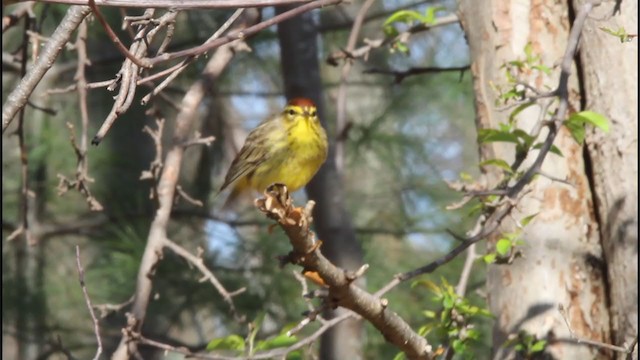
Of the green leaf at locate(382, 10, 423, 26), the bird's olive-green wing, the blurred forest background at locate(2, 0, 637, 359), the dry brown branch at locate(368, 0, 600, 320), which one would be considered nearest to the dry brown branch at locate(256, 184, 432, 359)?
the dry brown branch at locate(368, 0, 600, 320)

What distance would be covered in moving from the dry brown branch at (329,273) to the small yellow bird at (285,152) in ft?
5.40

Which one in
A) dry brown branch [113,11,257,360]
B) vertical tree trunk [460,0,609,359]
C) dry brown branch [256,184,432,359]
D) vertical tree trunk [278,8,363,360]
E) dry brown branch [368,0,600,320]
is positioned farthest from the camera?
vertical tree trunk [278,8,363,360]

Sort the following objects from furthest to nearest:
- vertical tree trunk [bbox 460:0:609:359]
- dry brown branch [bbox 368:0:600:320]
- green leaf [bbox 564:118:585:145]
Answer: vertical tree trunk [bbox 460:0:609:359] < green leaf [bbox 564:118:585:145] < dry brown branch [bbox 368:0:600:320]

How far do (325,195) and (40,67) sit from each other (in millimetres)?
3498

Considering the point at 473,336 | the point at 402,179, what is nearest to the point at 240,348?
the point at 473,336

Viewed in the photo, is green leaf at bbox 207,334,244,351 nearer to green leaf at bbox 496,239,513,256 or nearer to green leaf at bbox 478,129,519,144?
green leaf at bbox 496,239,513,256

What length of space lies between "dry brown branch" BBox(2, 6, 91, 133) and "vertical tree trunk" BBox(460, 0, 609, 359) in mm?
1615

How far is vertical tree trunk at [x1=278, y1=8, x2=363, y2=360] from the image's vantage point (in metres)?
5.68

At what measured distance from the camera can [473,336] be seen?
3.44m

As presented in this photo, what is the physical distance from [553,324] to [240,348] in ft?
3.18

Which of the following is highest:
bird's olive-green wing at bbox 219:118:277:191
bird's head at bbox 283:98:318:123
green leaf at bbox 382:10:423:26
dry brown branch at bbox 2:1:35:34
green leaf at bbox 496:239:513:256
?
dry brown branch at bbox 2:1:35:34

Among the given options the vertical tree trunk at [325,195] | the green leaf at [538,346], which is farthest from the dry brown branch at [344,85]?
the green leaf at [538,346]

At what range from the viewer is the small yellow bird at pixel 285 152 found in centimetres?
480

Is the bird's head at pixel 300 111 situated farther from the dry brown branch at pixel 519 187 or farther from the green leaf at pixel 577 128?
the green leaf at pixel 577 128
